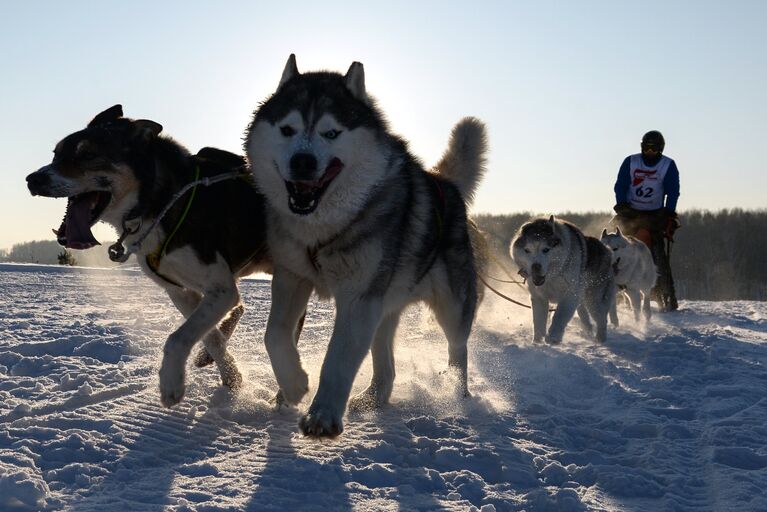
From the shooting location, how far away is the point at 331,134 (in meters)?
3.18

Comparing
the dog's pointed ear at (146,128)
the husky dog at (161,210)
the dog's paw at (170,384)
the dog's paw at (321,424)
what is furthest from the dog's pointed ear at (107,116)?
the dog's paw at (321,424)

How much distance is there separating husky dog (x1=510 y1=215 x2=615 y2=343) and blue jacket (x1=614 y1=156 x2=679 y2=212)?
6.29 feet

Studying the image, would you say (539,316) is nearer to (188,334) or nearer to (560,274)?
(560,274)

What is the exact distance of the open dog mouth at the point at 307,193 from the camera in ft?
10.3

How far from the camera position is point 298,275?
3.46 meters

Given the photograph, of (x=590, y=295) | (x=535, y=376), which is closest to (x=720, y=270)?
(x=590, y=295)

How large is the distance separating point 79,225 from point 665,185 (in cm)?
696

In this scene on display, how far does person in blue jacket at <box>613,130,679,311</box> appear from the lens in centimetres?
870

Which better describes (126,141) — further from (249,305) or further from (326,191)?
(249,305)

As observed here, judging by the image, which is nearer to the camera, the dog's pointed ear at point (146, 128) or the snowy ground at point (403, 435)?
the snowy ground at point (403, 435)

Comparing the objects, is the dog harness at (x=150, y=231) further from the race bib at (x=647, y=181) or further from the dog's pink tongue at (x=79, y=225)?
the race bib at (x=647, y=181)

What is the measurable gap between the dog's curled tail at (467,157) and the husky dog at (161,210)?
147cm

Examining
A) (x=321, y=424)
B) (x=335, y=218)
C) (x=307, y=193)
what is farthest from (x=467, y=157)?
(x=321, y=424)

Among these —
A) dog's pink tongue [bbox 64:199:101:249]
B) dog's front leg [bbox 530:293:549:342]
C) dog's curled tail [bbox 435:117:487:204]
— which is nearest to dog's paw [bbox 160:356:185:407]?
dog's pink tongue [bbox 64:199:101:249]
